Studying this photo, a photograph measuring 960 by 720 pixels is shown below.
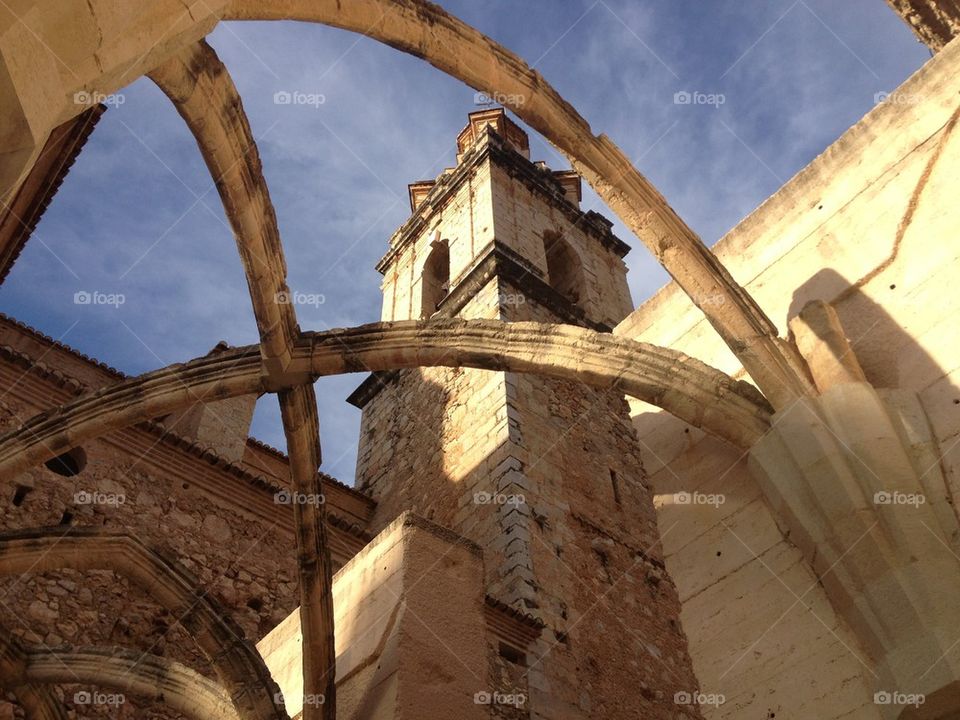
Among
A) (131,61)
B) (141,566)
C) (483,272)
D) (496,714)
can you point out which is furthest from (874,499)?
(483,272)

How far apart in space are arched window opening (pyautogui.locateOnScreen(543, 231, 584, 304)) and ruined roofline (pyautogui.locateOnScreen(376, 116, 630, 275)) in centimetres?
92

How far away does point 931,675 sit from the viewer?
101 inches

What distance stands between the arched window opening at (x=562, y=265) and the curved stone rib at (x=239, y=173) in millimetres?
13688

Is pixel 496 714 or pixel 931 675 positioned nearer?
pixel 931 675

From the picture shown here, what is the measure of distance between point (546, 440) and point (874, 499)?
9.16m

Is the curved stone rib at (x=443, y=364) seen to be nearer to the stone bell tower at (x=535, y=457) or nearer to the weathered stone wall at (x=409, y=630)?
the weathered stone wall at (x=409, y=630)

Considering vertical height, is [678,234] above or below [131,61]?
above

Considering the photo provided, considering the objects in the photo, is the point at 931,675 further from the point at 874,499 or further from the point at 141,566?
the point at 141,566
